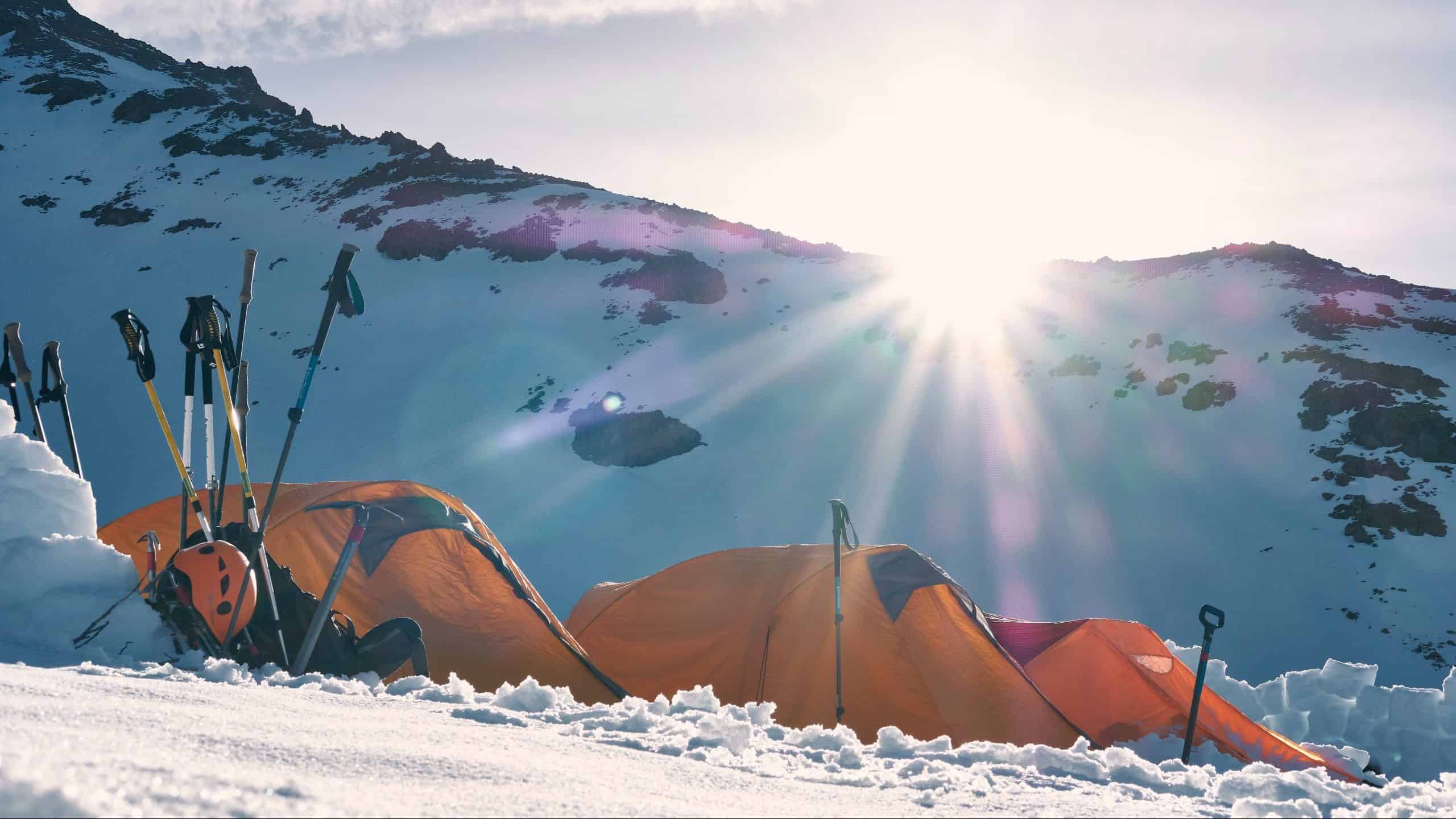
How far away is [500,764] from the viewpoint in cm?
264

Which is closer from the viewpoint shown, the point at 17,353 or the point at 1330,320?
the point at 17,353

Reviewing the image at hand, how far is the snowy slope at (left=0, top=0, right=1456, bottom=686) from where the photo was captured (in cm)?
1733

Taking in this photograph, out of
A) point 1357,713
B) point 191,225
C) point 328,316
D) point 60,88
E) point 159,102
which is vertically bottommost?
point 1357,713

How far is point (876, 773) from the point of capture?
3283mm

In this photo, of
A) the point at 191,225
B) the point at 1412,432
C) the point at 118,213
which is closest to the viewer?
the point at 1412,432

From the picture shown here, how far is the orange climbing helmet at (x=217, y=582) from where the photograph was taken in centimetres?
474

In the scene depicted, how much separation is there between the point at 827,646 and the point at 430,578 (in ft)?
11.4

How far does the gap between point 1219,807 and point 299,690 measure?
4.04m

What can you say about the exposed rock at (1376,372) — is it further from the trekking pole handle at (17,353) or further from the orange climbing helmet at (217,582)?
the trekking pole handle at (17,353)

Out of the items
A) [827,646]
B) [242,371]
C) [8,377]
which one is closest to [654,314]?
[827,646]

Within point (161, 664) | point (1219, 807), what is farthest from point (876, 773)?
point (161, 664)

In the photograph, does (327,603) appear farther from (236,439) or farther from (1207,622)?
(1207,622)

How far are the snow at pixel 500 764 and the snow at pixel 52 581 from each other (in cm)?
33

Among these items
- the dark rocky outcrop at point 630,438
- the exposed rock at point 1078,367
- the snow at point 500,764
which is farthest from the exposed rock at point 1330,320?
the snow at point 500,764
